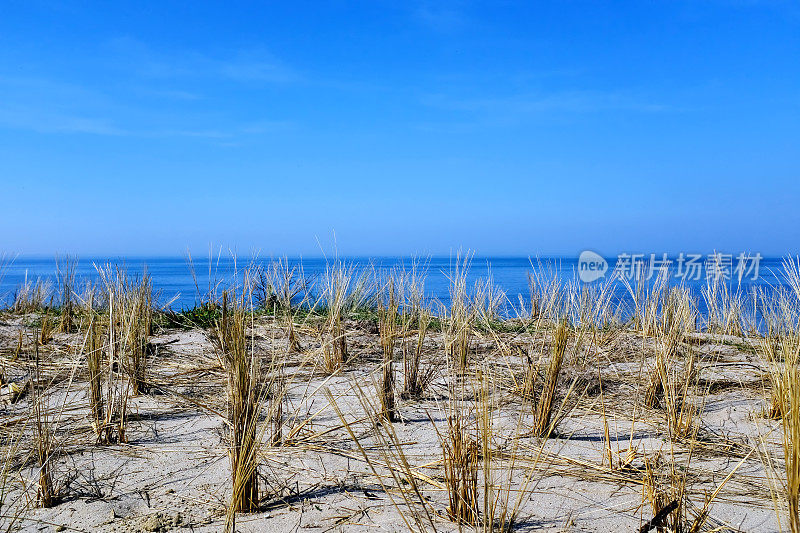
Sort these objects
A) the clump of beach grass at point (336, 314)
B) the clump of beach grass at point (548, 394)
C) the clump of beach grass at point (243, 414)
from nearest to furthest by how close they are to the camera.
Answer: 1. the clump of beach grass at point (243, 414)
2. the clump of beach grass at point (548, 394)
3. the clump of beach grass at point (336, 314)

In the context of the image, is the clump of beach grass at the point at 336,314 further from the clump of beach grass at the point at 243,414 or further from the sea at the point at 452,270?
the clump of beach grass at the point at 243,414

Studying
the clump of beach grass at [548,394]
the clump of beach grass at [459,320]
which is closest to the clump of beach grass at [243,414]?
the clump of beach grass at [459,320]

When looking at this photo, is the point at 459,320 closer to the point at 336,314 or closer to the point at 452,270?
the point at 336,314

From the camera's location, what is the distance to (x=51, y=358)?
3.84 m

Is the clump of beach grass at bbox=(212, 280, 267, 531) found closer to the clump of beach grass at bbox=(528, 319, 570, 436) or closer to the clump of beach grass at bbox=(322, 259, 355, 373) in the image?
the clump of beach grass at bbox=(322, 259, 355, 373)

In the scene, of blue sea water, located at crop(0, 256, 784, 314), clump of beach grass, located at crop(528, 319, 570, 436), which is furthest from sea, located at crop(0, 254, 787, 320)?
clump of beach grass, located at crop(528, 319, 570, 436)

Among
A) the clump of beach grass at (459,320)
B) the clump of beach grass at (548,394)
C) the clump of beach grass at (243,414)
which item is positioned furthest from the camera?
the clump of beach grass at (459,320)

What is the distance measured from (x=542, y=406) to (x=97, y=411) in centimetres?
203

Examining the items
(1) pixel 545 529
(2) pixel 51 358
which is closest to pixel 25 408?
(2) pixel 51 358

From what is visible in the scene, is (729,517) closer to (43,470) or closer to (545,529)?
(545,529)

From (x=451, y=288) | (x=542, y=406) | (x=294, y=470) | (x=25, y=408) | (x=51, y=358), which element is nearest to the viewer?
(x=294, y=470)

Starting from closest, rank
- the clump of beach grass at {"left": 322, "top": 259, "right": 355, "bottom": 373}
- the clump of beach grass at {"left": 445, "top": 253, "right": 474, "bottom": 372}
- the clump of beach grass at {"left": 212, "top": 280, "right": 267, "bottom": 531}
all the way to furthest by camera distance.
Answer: the clump of beach grass at {"left": 212, "top": 280, "right": 267, "bottom": 531}
the clump of beach grass at {"left": 445, "top": 253, "right": 474, "bottom": 372}
the clump of beach grass at {"left": 322, "top": 259, "right": 355, "bottom": 373}

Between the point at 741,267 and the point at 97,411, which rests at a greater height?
the point at 741,267

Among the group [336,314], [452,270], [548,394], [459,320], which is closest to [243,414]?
[548,394]
